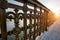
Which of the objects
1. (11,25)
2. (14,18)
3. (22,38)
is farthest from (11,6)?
(22,38)

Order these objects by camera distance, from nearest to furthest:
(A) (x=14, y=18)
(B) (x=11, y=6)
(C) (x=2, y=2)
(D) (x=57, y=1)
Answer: (C) (x=2, y=2) → (B) (x=11, y=6) → (A) (x=14, y=18) → (D) (x=57, y=1)

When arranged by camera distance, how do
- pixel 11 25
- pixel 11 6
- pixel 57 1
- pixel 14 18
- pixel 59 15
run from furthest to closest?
pixel 59 15 < pixel 57 1 < pixel 11 25 < pixel 14 18 < pixel 11 6

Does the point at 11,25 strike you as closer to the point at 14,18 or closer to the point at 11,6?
the point at 14,18

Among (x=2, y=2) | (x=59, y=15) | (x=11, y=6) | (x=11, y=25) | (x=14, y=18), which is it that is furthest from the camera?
(x=59, y=15)

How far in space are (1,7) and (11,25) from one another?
18.4 inches

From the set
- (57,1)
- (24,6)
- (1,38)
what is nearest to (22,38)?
(24,6)

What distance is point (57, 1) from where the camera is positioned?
8.96m

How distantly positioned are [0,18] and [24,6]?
2.36ft

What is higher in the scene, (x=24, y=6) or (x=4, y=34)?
(x=24, y=6)

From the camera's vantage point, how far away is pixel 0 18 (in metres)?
1.27

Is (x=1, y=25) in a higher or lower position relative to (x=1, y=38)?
higher

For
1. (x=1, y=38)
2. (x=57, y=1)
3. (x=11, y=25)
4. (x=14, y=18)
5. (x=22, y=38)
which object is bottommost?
(x=22, y=38)

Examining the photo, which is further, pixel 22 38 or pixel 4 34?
pixel 22 38

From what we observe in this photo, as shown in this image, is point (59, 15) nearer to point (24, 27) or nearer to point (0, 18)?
point (24, 27)
